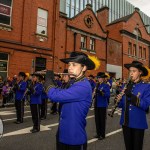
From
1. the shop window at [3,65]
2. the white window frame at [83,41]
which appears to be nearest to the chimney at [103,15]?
the white window frame at [83,41]

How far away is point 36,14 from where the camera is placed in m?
18.7

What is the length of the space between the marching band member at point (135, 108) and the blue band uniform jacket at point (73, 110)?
122 cm

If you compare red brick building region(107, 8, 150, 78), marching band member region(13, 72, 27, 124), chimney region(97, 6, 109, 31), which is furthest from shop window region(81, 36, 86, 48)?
marching band member region(13, 72, 27, 124)

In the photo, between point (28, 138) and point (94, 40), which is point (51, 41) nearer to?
point (94, 40)

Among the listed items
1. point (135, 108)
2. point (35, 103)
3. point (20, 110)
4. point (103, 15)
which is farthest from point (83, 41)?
point (135, 108)

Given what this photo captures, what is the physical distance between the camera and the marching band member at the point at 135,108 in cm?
379

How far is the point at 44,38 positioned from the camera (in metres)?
19.3

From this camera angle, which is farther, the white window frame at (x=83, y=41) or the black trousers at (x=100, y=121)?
the white window frame at (x=83, y=41)

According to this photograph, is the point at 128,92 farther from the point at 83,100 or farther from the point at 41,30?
the point at 41,30

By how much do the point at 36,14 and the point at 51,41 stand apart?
2.82 m

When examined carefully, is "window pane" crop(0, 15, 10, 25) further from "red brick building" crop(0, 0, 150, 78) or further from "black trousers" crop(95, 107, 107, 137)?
"black trousers" crop(95, 107, 107, 137)

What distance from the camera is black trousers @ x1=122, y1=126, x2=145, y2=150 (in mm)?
3795

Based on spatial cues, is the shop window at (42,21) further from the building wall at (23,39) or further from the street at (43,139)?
the street at (43,139)

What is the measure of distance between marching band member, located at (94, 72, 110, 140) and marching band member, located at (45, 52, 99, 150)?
3.94 m
